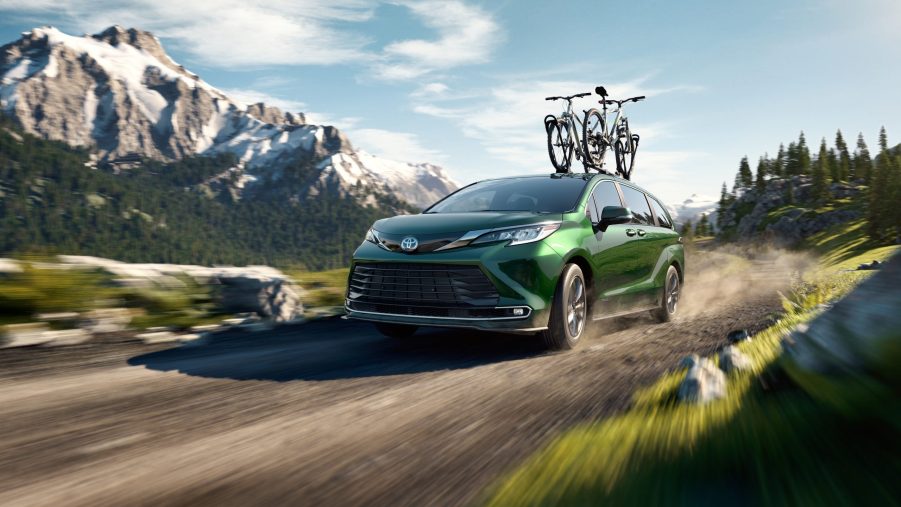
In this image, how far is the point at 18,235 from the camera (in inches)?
6112

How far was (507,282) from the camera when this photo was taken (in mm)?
4938

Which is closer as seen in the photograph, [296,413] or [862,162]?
[296,413]

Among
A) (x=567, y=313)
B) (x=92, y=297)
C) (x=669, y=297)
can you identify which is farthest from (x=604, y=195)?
(x=92, y=297)

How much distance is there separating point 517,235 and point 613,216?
1180 mm

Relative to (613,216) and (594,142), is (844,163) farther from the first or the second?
(613,216)

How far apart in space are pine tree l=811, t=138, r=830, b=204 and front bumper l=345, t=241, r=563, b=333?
140m

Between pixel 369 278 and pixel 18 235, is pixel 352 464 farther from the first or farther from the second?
pixel 18 235

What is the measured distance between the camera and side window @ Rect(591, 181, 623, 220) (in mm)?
6314

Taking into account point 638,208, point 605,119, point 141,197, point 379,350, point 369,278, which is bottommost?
point 379,350

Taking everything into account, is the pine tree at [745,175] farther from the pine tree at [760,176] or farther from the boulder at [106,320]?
the boulder at [106,320]

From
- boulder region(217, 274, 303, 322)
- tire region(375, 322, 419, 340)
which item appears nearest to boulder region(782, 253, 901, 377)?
tire region(375, 322, 419, 340)

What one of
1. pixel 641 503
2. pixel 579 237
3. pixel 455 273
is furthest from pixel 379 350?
pixel 641 503

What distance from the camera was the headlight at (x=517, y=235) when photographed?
5059mm

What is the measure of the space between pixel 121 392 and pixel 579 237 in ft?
12.2
